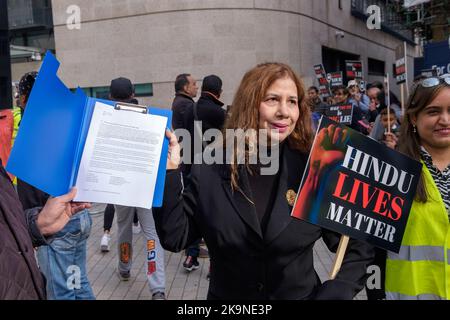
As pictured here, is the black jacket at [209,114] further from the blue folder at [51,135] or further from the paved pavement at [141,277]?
the blue folder at [51,135]

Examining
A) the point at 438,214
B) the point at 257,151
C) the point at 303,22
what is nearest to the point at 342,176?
the point at 257,151

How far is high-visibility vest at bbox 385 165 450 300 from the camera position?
1.94 metres

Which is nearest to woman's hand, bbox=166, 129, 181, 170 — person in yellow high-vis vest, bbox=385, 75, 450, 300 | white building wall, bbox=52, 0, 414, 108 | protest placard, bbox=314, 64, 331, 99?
person in yellow high-vis vest, bbox=385, 75, 450, 300

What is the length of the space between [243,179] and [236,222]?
206 millimetres

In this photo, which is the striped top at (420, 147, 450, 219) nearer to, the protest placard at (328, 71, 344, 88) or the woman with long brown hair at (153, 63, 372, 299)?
the woman with long brown hair at (153, 63, 372, 299)

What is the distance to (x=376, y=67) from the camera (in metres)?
26.7

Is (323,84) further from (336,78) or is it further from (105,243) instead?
(105,243)

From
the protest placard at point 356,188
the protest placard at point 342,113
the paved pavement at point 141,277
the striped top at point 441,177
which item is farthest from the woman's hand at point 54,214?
the protest placard at point 342,113

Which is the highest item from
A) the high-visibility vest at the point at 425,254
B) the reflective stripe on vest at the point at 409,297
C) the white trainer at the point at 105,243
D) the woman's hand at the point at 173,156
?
the woman's hand at the point at 173,156

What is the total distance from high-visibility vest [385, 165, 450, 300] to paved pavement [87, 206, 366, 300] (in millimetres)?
2260

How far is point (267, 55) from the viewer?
15.1 meters

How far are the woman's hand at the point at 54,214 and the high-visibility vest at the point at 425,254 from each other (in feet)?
4.89

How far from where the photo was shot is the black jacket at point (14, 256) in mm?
1292

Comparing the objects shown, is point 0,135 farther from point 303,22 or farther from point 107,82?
point 303,22
